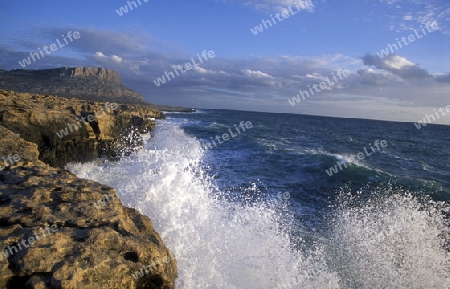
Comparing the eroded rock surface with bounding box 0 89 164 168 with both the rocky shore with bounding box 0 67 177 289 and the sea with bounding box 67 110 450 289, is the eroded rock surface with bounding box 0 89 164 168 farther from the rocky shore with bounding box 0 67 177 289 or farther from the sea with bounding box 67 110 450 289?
the rocky shore with bounding box 0 67 177 289

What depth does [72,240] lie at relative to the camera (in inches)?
126

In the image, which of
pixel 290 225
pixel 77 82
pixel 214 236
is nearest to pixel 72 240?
pixel 214 236

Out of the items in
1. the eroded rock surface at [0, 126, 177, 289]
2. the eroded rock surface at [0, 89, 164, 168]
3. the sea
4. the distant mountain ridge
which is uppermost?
the distant mountain ridge

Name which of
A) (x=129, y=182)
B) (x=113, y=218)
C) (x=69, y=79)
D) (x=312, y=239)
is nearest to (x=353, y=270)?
(x=312, y=239)

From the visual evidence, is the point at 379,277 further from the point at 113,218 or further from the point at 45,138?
the point at 45,138

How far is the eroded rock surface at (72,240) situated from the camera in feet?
9.02

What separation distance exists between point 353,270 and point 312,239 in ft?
4.25

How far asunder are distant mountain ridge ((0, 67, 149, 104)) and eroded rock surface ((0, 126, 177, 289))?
268ft

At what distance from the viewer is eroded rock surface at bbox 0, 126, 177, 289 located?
2.75 m

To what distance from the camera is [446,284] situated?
598 centimetres

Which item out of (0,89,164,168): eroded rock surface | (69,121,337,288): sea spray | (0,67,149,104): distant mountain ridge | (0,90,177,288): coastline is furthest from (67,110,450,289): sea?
(0,67,149,104): distant mountain ridge

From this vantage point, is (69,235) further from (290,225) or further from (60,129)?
(60,129)

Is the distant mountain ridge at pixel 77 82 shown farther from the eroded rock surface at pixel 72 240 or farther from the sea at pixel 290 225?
the eroded rock surface at pixel 72 240

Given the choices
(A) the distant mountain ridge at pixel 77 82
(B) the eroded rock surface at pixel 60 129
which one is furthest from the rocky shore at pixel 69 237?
(A) the distant mountain ridge at pixel 77 82
